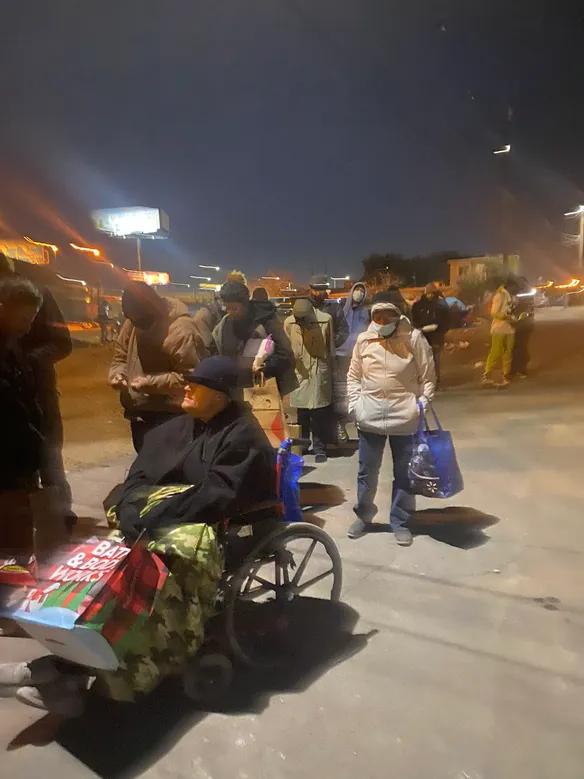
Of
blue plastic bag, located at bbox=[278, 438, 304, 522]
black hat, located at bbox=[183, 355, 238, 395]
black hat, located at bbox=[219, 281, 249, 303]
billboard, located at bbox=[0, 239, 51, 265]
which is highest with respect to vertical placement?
billboard, located at bbox=[0, 239, 51, 265]

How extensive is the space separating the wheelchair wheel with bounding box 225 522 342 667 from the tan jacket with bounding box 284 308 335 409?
116 inches

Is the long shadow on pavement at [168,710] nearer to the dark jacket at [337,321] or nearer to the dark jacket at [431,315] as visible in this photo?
the dark jacket at [337,321]

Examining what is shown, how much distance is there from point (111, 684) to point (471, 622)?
76.9 inches

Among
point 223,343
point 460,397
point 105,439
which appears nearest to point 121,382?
point 223,343

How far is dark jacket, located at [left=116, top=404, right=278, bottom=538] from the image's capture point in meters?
2.69

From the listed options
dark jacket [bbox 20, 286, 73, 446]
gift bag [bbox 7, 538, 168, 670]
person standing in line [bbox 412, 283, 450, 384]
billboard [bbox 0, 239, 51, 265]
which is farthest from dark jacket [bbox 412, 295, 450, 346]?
billboard [bbox 0, 239, 51, 265]

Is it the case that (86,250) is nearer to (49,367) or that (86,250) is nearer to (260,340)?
(260,340)

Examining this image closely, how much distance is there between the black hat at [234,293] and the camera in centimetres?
504

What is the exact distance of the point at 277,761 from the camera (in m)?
2.44

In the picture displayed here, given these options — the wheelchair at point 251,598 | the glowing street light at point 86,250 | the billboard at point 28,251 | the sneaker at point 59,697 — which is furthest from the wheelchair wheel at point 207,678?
the glowing street light at point 86,250

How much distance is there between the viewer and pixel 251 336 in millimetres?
5195

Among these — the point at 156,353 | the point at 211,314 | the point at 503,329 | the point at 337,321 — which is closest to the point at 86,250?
Result: the point at 503,329

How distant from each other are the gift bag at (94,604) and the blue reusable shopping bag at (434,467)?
232cm

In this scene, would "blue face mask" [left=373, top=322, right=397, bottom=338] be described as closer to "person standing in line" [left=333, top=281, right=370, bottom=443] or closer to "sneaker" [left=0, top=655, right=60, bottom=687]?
"person standing in line" [left=333, top=281, right=370, bottom=443]
